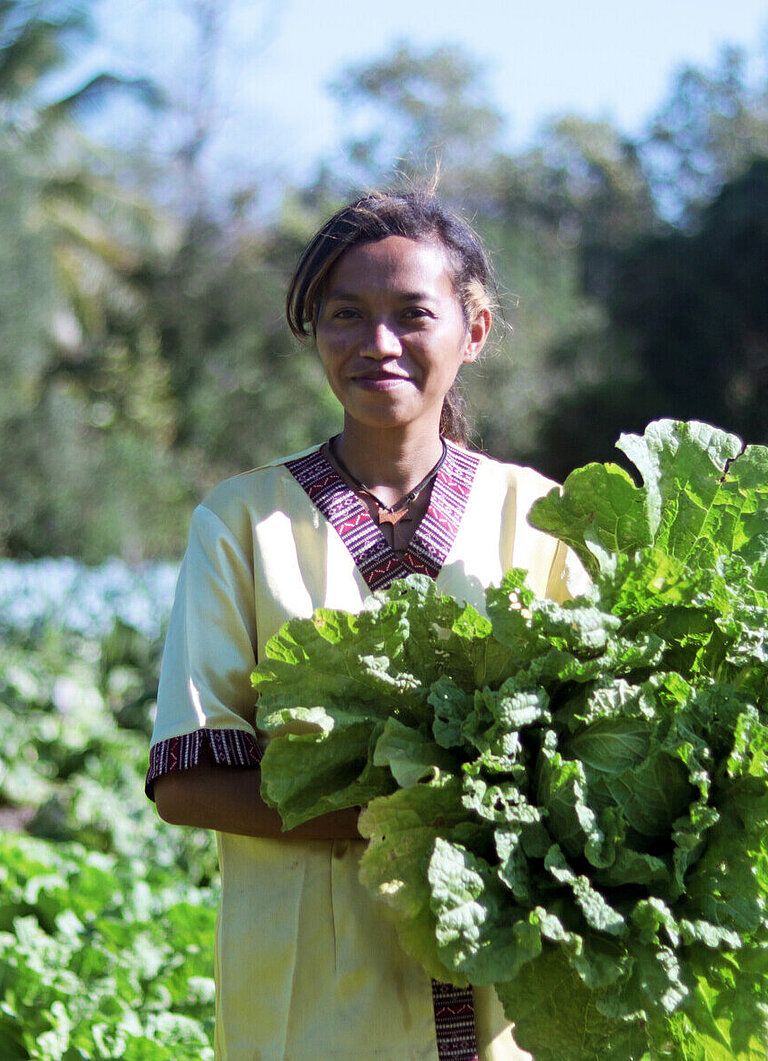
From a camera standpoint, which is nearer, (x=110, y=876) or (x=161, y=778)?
(x=161, y=778)

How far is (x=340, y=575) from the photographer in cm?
186

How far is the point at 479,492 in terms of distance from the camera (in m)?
1.98

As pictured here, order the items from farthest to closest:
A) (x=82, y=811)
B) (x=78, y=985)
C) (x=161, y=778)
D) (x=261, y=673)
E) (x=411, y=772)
→ (x=82, y=811)
(x=78, y=985)
(x=161, y=778)
(x=261, y=673)
(x=411, y=772)

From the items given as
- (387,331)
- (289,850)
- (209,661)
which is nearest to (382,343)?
(387,331)

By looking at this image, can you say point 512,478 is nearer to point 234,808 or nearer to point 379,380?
point 379,380

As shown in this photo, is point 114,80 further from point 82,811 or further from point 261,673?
point 261,673

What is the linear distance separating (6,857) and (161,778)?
2.47 m

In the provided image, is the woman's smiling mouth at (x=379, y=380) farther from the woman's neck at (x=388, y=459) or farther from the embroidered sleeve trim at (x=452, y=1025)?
the embroidered sleeve trim at (x=452, y=1025)

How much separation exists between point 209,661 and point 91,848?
3.53 m

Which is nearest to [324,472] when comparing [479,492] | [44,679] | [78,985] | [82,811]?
[479,492]

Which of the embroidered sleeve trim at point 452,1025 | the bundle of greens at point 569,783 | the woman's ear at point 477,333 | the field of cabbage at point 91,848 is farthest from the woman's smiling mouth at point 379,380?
the field of cabbage at point 91,848

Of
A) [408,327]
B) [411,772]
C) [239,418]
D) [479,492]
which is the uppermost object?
[239,418]

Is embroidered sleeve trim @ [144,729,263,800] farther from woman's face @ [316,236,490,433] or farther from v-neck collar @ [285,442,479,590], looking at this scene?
woman's face @ [316,236,490,433]

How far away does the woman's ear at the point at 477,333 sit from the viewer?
2.06 metres
